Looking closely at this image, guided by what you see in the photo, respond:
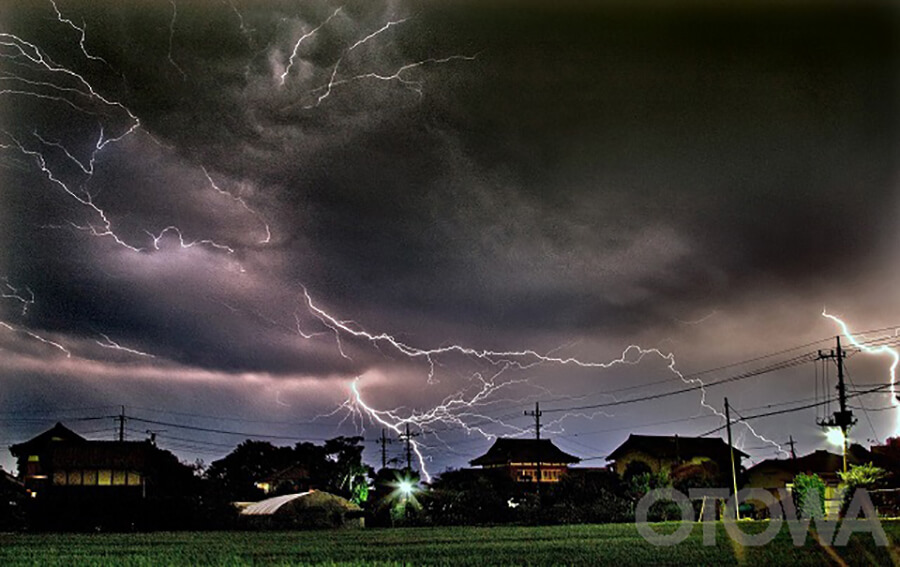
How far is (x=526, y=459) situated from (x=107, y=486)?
136 feet

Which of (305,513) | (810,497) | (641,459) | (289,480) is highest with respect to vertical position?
(641,459)

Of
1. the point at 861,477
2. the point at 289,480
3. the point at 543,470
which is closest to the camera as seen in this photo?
the point at 861,477

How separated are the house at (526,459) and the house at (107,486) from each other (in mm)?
33612

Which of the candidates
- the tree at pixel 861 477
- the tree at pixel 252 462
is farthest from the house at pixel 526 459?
the tree at pixel 861 477

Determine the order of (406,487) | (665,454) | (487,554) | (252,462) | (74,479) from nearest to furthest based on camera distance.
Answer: (487,554) < (74,479) < (406,487) < (252,462) < (665,454)

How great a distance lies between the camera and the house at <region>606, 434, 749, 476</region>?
244 ft

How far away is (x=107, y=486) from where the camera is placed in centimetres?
4944

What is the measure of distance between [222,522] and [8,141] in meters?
Answer: 33.9

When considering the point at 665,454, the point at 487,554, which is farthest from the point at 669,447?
the point at 487,554

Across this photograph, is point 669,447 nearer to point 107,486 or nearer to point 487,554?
point 107,486

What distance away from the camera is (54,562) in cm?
1936

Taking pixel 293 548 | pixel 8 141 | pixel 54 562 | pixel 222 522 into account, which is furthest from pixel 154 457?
pixel 8 141

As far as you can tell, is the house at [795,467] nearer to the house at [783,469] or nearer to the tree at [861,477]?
the house at [783,469]

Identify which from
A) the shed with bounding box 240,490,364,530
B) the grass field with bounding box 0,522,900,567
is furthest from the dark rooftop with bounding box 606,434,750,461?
the grass field with bounding box 0,522,900,567
